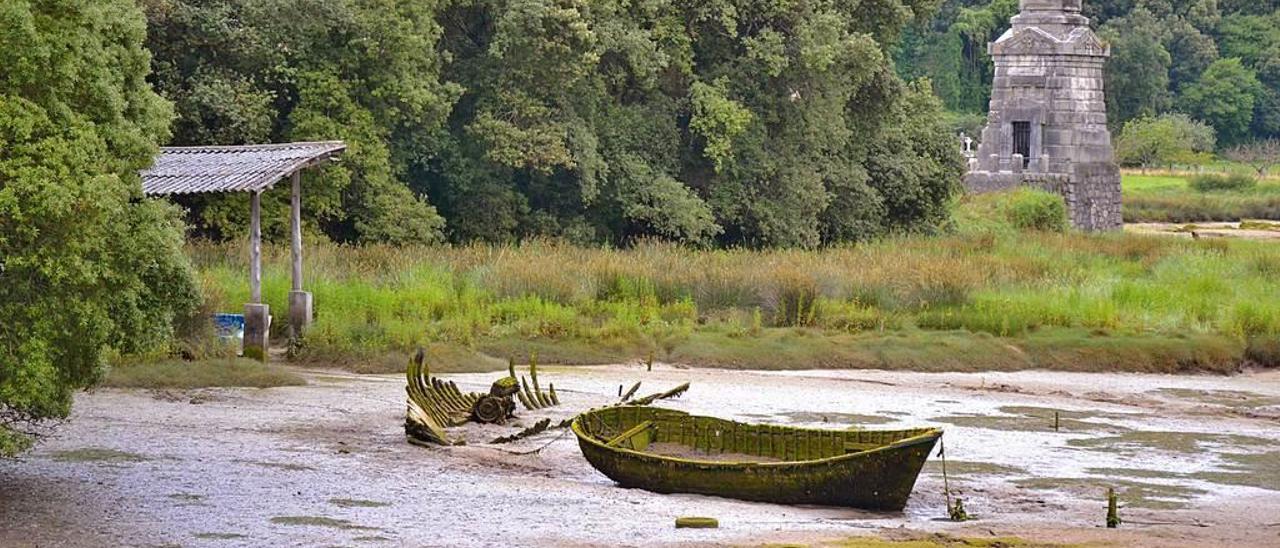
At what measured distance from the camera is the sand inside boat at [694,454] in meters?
17.5

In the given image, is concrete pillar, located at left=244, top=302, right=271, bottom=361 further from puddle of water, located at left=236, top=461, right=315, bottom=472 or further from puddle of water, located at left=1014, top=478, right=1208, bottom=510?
puddle of water, located at left=1014, top=478, right=1208, bottom=510

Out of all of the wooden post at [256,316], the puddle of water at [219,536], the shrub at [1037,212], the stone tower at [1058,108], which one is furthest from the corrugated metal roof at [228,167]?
the stone tower at [1058,108]

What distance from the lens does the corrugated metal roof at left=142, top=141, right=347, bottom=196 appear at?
22.5m

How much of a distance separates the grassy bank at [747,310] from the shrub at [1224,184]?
36913 millimetres

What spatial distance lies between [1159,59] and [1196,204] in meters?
14.7

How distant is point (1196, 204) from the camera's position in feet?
208

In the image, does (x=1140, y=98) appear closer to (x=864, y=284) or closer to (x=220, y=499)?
(x=864, y=284)

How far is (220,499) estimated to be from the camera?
1616 cm

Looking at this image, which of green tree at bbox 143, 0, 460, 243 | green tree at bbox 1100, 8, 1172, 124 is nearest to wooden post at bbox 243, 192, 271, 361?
green tree at bbox 143, 0, 460, 243

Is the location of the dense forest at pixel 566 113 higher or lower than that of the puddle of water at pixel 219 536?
higher

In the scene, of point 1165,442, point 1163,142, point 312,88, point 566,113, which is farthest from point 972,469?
point 1163,142

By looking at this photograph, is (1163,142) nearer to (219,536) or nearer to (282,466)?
(282,466)

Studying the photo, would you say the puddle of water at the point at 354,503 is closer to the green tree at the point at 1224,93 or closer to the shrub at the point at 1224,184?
the shrub at the point at 1224,184

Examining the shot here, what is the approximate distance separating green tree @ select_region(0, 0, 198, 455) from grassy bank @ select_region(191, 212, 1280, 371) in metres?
9.22
